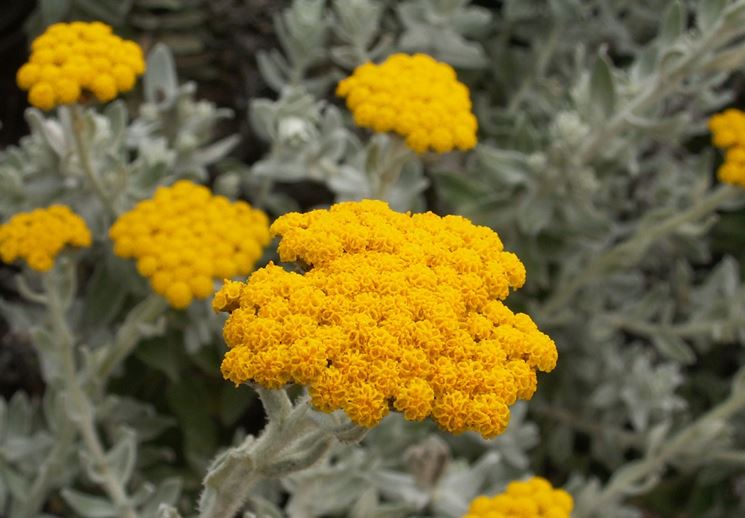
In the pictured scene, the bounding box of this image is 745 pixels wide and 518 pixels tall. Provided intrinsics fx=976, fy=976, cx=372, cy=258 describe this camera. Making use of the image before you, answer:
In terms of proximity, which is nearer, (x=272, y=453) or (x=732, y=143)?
(x=272, y=453)

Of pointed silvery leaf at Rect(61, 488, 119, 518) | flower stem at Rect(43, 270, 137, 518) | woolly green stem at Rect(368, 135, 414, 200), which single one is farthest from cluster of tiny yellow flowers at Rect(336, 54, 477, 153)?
pointed silvery leaf at Rect(61, 488, 119, 518)

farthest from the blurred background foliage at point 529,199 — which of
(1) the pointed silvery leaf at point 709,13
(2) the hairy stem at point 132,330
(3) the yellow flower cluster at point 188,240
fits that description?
(3) the yellow flower cluster at point 188,240

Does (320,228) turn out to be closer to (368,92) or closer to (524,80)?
(368,92)

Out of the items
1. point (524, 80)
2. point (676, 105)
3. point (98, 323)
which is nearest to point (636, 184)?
point (676, 105)

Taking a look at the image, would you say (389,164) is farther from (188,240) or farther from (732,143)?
(732,143)

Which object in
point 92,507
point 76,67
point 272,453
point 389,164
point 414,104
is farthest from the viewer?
point 389,164

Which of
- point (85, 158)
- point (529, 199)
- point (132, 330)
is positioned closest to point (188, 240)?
point (132, 330)
